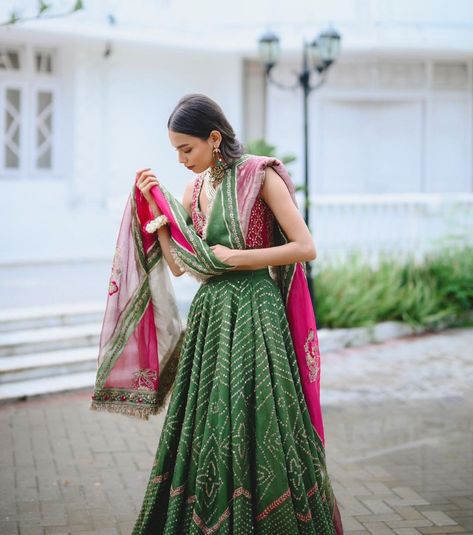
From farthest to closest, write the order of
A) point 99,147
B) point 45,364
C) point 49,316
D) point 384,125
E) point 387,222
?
point 384,125 < point 99,147 < point 387,222 < point 49,316 < point 45,364

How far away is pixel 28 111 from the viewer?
467 inches

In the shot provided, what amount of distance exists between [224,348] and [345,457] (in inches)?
97.3

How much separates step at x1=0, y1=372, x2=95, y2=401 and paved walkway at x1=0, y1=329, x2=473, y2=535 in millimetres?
94

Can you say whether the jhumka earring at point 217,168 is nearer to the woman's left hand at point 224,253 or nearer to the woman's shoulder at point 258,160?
the woman's shoulder at point 258,160

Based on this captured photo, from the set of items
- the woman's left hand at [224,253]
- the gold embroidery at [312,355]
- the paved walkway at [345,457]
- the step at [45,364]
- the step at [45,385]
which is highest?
the woman's left hand at [224,253]

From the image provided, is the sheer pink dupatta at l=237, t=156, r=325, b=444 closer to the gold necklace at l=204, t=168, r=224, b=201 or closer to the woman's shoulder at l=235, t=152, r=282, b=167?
the woman's shoulder at l=235, t=152, r=282, b=167

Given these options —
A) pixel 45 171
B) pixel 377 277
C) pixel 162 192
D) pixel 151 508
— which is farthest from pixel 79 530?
pixel 45 171

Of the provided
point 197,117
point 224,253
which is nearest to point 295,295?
point 224,253

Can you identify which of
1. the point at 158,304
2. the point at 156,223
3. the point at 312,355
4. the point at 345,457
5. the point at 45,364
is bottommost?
the point at 345,457

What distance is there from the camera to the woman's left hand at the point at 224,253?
3.44m

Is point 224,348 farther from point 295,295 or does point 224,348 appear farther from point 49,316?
point 49,316

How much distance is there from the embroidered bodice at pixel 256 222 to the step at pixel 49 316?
477 cm

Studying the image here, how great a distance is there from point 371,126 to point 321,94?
97 centimetres

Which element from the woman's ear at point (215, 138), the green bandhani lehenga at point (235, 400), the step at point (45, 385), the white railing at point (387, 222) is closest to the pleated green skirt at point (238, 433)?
the green bandhani lehenga at point (235, 400)
